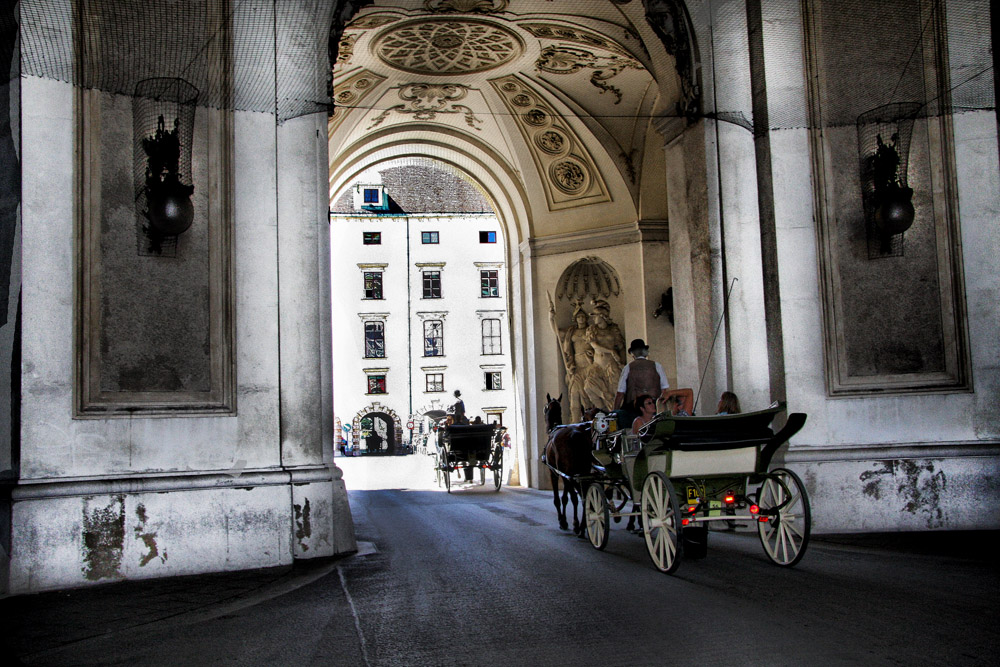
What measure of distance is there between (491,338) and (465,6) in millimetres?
35908

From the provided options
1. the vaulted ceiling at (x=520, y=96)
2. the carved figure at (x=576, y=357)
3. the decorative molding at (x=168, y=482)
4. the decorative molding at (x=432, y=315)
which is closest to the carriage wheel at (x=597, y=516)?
the decorative molding at (x=168, y=482)

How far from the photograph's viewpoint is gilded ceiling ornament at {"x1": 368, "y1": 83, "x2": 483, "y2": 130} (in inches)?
843

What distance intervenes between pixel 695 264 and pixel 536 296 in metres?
11.2

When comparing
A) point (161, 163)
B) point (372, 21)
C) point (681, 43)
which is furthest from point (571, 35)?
point (161, 163)

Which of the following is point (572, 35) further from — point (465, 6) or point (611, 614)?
point (611, 614)

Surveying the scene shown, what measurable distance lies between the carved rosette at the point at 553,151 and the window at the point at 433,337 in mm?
29439

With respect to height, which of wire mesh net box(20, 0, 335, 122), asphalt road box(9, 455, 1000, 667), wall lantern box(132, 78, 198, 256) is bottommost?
asphalt road box(9, 455, 1000, 667)

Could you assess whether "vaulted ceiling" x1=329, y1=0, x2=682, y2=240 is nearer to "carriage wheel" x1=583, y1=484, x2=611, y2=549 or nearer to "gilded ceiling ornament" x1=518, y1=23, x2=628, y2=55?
"gilded ceiling ornament" x1=518, y1=23, x2=628, y2=55

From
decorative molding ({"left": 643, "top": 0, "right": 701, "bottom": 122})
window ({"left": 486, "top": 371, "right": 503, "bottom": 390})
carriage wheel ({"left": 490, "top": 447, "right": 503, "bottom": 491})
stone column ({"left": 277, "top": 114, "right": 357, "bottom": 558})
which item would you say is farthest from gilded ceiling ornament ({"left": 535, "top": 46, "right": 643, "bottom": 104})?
window ({"left": 486, "top": 371, "right": 503, "bottom": 390})

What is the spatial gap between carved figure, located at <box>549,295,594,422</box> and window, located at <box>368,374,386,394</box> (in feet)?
96.6

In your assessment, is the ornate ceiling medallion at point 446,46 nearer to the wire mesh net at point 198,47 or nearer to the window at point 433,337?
the wire mesh net at point 198,47

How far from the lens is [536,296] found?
77.4 feet

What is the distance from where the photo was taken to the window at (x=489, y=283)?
174ft

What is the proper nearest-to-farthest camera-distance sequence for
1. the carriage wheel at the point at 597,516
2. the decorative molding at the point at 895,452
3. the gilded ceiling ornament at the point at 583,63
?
1. the carriage wheel at the point at 597,516
2. the decorative molding at the point at 895,452
3. the gilded ceiling ornament at the point at 583,63
